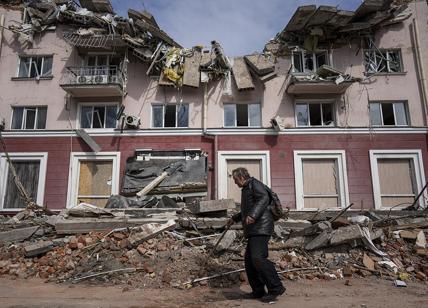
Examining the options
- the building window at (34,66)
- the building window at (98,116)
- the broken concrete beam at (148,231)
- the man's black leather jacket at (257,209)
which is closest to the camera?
the man's black leather jacket at (257,209)

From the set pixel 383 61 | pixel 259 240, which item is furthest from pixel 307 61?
pixel 259 240

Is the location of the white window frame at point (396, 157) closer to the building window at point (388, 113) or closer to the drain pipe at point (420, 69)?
the building window at point (388, 113)

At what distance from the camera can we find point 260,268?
526 cm

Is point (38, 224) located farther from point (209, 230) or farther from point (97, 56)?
point (97, 56)

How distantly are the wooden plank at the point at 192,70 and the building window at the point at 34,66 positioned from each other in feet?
21.8

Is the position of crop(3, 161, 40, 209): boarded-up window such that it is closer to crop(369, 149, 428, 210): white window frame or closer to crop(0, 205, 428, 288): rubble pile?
crop(0, 205, 428, 288): rubble pile

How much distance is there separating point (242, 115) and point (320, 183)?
462 centimetres

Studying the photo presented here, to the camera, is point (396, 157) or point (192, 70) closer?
point (396, 157)

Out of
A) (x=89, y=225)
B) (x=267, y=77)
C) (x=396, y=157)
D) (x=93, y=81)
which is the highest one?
(x=267, y=77)

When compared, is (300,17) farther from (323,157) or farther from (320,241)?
(320,241)

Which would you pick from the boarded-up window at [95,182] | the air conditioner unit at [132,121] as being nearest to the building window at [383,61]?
the air conditioner unit at [132,121]

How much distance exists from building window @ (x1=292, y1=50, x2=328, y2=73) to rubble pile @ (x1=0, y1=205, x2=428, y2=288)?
10.2 metres

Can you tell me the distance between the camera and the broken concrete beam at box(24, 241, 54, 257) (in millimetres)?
8281

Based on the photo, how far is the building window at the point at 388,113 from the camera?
16906mm
